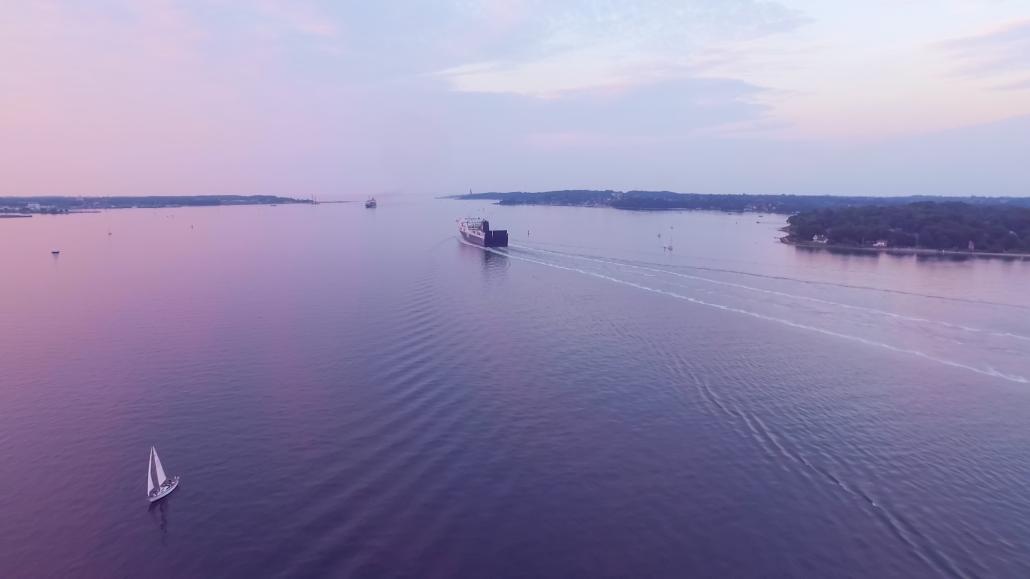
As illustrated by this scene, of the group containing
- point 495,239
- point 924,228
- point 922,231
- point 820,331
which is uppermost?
point 924,228

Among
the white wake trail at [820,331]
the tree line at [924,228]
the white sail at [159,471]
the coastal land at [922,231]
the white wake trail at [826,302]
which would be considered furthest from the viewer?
the tree line at [924,228]

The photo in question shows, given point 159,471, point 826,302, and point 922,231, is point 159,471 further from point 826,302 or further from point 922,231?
point 922,231

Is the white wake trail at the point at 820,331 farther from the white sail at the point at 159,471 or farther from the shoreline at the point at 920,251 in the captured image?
the shoreline at the point at 920,251

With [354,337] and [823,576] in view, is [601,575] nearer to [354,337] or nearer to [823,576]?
[823,576]

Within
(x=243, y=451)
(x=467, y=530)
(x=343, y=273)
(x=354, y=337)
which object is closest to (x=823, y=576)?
(x=467, y=530)

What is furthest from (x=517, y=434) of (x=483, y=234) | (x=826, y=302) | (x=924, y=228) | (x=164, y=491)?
(x=924, y=228)

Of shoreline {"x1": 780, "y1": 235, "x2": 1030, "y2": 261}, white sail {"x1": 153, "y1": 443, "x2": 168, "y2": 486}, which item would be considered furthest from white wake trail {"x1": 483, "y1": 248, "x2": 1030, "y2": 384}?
shoreline {"x1": 780, "y1": 235, "x2": 1030, "y2": 261}

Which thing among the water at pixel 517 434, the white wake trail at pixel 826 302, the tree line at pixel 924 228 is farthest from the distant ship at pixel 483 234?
the tree line at pixel 924 228
